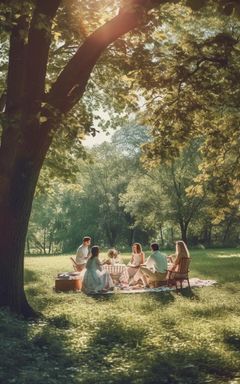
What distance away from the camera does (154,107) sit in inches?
708

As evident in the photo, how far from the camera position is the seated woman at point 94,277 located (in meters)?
17.9

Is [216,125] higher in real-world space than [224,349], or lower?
higher

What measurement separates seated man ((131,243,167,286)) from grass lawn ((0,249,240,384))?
140 inches

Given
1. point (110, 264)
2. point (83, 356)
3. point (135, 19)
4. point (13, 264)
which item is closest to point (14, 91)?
point (135, 19)

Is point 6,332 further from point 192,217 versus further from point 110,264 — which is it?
point 192,217

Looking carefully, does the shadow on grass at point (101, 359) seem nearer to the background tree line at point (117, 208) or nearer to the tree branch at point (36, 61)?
the tree branch at point (36, 61)

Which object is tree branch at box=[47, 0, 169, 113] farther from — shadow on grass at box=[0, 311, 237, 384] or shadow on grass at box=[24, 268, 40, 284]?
shadow on grass at box=[24, 268, 40, 284]

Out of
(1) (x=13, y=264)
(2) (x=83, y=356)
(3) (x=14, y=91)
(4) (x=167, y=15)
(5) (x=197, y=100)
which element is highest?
(4) (x=167, y=15)

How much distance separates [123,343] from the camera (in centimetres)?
1020

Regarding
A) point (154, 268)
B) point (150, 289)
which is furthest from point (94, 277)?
point (154, 268)

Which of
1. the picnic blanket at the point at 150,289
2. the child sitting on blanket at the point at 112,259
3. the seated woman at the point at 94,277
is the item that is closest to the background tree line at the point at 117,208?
the child sitting on blanket at the point at 112,259

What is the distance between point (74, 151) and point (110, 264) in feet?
19.5

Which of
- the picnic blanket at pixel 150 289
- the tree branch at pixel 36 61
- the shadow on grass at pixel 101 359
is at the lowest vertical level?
the shadow on grass at pixel 101 359

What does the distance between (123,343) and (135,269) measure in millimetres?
10508
